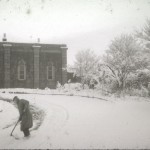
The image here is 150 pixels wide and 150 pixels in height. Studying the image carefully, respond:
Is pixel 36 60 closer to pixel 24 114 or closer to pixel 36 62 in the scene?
pixel 36 62

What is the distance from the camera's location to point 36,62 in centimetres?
1711

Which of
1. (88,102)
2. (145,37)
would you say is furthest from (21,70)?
(145,37)

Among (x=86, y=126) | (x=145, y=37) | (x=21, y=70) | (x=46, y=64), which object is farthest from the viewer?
(x=46, y=64)

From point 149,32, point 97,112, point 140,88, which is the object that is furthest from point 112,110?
point 149,32

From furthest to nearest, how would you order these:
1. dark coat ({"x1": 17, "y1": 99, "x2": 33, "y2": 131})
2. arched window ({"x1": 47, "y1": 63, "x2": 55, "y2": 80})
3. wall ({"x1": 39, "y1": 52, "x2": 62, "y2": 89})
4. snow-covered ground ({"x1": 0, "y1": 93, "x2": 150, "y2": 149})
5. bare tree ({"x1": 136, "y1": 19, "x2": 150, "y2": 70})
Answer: arched window ({"x1": 47, "y1": 63, "x2": 55, "y2": 80}) → wall ({"x1": 39, "y1": 52, "x2": 62, "y2": 89}) → bare tree ({"x1": 136, "y1": 19, "x2": 150, "y2": 70}) → dark coat ({"x1": 17, "y1": 99, "x2": 33, "y2": 131}) → snow-covered ground ({"x1": 0, "y1": 93, "x2": 150, "y2": 149})

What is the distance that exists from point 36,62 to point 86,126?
37.3 feet

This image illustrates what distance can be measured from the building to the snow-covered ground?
7.10 metres

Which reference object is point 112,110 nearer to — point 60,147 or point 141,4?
point 60,147

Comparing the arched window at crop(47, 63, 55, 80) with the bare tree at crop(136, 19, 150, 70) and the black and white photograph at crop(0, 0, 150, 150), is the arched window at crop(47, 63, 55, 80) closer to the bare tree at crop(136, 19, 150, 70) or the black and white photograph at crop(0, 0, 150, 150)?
the black and white photograph at crop(0, 0, 150, 150)

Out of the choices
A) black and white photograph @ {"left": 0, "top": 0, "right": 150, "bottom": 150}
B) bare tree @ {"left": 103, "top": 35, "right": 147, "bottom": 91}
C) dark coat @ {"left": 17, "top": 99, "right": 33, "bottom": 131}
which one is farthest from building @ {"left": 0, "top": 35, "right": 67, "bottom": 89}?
dark coat @ {"left": 17, "top": 99, "right": 33, "bottom": 131}

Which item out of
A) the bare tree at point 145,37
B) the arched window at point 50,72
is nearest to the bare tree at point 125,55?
the bare tree at point 145,37

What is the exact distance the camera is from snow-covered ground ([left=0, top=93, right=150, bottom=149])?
558cm

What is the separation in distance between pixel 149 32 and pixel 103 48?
4.62ft

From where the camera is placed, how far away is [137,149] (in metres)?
5.46
